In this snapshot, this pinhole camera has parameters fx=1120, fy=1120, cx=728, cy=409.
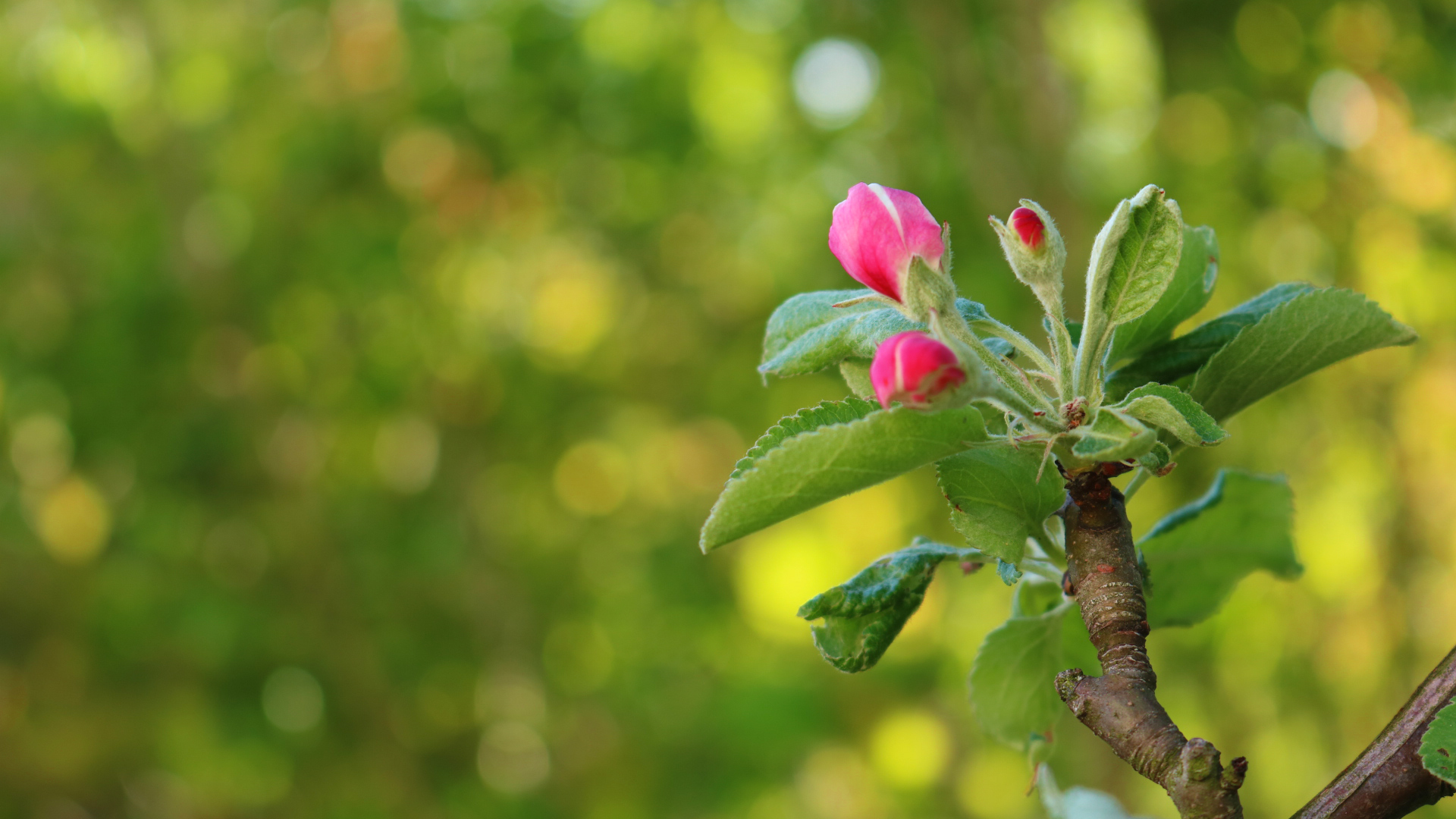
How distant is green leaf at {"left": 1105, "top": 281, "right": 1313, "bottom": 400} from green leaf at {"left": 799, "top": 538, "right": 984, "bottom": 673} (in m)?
0.09

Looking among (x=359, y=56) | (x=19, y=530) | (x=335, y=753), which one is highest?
(x=359, y=56)

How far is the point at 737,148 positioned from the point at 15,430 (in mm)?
2456

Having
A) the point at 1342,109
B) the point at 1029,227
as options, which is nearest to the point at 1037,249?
the point at 1029,227

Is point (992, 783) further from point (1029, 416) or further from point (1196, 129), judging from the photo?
point (1029, 416)

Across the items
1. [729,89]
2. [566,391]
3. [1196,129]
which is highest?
[729,89]

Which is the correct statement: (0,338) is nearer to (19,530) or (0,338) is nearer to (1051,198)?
(19,530)

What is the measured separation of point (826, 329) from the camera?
0.40 meters

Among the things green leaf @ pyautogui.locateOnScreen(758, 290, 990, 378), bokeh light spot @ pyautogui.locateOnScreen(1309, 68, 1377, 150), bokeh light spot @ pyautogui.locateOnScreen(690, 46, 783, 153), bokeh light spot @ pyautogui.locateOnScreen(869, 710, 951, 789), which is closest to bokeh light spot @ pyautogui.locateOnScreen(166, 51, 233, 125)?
bokeh light spot @ pyautogui.locateOnScreen(690, 46, 783, 153)

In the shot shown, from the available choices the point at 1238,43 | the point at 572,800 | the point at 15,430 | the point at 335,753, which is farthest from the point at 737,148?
the point at 15,430

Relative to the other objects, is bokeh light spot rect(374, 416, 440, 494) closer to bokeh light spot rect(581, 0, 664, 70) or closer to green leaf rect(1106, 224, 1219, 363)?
bokeh light spot rect(581, 0, 664, 70)

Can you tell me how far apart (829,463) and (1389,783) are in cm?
18

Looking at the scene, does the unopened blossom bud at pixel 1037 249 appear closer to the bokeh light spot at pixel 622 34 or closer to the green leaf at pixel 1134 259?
the green leaf at pixel 1134 259

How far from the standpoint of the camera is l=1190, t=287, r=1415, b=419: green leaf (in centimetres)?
36

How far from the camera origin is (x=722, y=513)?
329 mm
